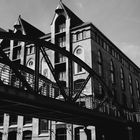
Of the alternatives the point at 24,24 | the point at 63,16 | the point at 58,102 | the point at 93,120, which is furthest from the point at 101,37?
the point at 58,102

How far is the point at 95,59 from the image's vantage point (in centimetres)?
2767

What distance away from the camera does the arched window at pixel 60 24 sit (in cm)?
3043

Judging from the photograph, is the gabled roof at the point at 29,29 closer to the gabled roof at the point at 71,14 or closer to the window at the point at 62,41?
the window at the point at 62,41

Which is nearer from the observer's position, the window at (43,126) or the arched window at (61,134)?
the arched window at (61,134)

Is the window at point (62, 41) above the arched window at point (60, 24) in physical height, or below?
below

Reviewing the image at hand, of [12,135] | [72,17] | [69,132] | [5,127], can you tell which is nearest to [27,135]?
[12,135]

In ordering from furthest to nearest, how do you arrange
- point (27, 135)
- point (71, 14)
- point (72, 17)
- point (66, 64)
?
point (71, 14)
point (72, 17)
point (27, 135)
point (66, 64)

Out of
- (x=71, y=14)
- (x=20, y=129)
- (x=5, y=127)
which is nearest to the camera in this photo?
(x=20, y=129)

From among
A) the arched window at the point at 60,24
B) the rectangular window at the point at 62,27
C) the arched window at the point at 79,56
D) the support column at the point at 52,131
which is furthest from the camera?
the arched window at the point at 60,24

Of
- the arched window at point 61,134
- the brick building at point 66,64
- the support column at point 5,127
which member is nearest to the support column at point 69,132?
the brick building at point 66,64

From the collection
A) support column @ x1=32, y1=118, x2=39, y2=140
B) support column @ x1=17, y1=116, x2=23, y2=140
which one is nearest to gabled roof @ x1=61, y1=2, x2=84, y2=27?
support column @ x1=32, y1=118, x2=39, y2=140

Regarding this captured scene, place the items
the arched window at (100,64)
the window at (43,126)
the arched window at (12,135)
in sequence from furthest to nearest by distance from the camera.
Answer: the arched window at (12,135) < the arched window at (100,64) < the window at (43,126)

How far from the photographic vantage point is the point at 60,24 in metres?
30.8

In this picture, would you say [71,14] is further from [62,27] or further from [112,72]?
[112,72]
